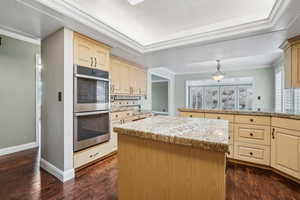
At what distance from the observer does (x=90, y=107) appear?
7.71ft

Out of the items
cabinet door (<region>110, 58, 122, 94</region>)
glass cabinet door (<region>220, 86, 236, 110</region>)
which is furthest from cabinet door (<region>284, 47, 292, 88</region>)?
glass cabinet door (<region>220, 86, 236, 110</region>)

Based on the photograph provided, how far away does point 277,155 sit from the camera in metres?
2.25

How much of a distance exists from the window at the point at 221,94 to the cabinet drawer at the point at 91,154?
4983 millimetres

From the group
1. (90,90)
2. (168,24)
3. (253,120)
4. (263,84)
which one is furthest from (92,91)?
(263,84)

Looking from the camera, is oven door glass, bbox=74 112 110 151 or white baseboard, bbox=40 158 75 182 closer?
white baseboard, bbox=40 158 75 182

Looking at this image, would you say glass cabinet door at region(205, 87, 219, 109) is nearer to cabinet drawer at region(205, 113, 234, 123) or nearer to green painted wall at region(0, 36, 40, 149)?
cabinet drawer at region(205, 113, 234, 123)

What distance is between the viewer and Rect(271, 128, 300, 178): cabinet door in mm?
1993

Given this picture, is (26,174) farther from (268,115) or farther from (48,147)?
(268,115)

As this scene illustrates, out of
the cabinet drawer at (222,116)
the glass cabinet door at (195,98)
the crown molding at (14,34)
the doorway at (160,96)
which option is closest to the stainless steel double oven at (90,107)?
the crown molding at (14,34)

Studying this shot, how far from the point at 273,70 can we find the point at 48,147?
692 cm

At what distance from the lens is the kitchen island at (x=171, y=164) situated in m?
0.84

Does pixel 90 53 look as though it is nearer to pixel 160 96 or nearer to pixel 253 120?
pixel 253 120

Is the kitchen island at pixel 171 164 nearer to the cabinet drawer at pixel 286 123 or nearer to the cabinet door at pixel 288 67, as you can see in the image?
the cabinet drawer at pixel 286 123

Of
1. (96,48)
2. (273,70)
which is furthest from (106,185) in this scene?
(273,70)
